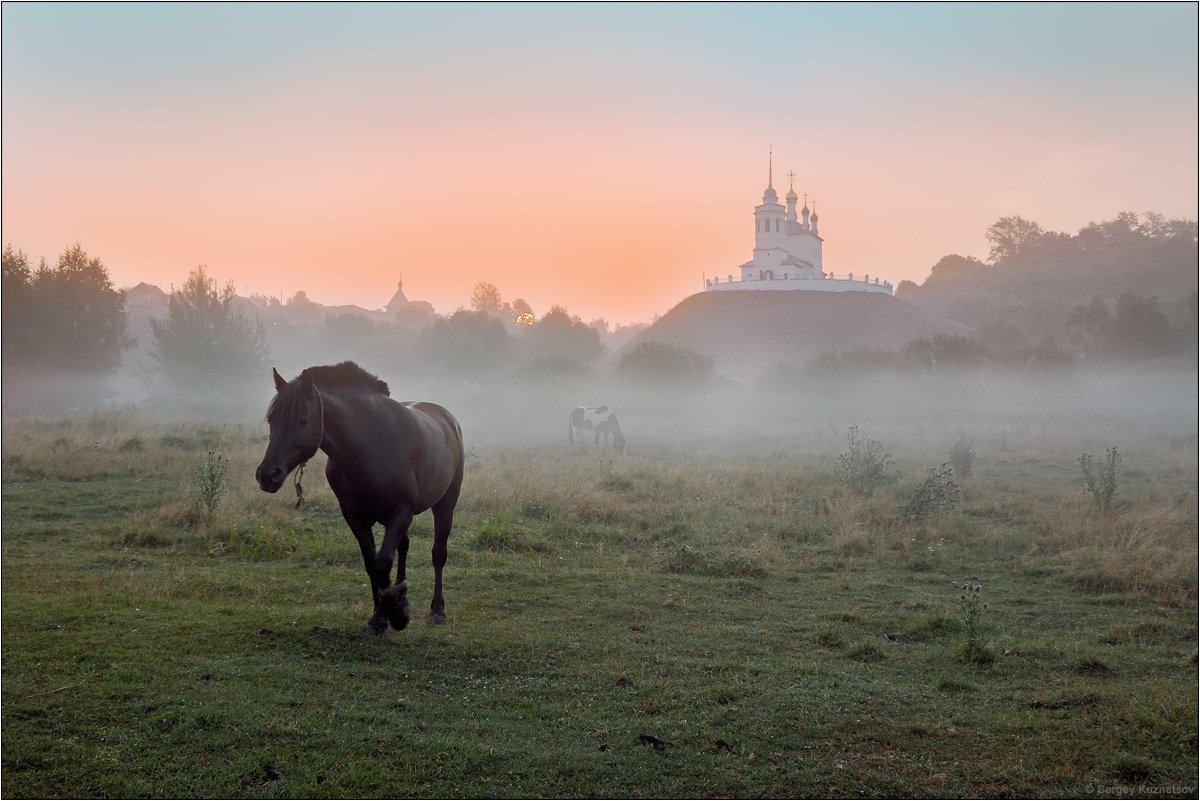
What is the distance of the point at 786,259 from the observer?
10662cm

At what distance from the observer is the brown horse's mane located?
6.47 metres

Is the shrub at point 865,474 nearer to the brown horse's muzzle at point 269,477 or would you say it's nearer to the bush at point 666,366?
the brown horse's muzzle at point 269,477

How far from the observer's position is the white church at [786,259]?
10219cm

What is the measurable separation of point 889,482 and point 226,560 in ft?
35.5

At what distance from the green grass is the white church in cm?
9201

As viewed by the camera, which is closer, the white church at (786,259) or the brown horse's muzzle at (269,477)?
the brown horse's muzzle at (269,477)

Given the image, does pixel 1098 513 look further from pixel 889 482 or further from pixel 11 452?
pixel 11 452

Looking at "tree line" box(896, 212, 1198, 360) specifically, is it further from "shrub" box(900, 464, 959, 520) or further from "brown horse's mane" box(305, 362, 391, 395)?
"brown horse's mane" box(305, 362, 391, 395)

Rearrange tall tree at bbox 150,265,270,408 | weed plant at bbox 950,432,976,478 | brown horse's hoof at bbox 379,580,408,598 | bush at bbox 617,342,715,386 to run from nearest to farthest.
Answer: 1. brown horse's hoof at bbox 379,580,408,598
2. weed plant at bbox 950,432,976,478
3. tall tree at bbox 150,265,270,408
4. bush at bbox 617,342,715,386

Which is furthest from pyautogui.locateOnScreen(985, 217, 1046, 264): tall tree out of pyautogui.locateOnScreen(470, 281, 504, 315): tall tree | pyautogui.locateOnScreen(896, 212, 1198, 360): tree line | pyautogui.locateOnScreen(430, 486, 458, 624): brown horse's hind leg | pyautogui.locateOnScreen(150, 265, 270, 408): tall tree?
pyautogui.locateOnScreen(430, 486, 458, 624): brown horse's hind leg

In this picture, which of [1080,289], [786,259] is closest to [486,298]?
[786,259]

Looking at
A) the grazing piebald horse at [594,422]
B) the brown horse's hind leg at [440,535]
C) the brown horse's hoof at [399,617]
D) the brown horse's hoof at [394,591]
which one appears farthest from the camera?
the grazing piebald horse at [594,422]

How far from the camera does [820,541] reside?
1143 centimetres

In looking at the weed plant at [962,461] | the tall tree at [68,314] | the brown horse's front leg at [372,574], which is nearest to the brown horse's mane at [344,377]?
the brown horse's front leg at [372,574]
